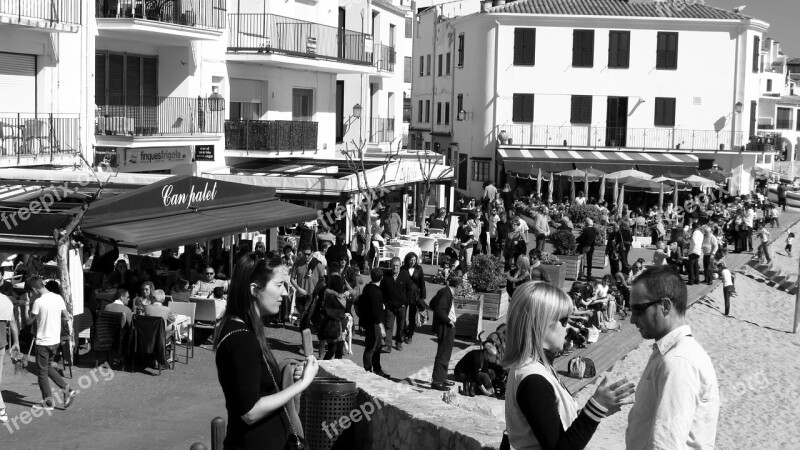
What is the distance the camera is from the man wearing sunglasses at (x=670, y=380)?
5.00 m

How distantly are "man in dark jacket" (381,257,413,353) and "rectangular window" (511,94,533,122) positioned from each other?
3341cm

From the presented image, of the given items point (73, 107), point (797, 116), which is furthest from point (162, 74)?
point (797, 116)

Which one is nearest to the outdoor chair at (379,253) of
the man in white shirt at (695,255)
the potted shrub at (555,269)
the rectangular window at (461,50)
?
the potted shrub at (555,269)

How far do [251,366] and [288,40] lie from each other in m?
26.8

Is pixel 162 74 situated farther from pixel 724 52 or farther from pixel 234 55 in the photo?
pixel 724 52

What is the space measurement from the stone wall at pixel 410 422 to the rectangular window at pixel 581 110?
40644 mm

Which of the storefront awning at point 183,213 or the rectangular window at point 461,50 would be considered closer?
the storefront awning at point 183,213

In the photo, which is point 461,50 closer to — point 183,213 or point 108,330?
point 183,213

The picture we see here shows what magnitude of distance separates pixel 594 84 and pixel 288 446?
1795 inches

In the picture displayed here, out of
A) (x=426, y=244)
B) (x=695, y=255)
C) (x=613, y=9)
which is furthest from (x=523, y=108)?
(x=426, y=244)

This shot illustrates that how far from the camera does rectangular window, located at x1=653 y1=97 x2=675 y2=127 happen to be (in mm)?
49875

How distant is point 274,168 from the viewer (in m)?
29.2

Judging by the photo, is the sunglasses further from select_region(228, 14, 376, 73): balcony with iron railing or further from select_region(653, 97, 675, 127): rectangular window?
select_region(653, 97, 675, 127): rectangular window

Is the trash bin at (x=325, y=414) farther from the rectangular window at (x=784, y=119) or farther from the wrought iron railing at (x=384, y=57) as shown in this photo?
the rectangular window at (x=784, y=119)
